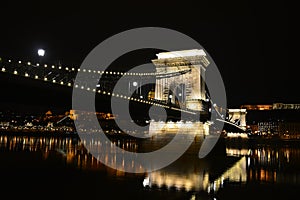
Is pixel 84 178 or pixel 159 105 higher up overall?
pixel 159 105

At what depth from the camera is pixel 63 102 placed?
20.9m

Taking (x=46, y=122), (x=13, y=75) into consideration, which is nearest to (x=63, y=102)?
(x=13, y=75)

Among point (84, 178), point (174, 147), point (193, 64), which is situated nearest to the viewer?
point (84, 178)

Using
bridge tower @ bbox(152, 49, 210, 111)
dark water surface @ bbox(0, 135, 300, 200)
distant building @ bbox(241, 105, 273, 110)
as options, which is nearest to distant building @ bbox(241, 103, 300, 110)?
distant building @ bbox(241, 105, 273, 110)

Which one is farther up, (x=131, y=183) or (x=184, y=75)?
(x=184, y=75)

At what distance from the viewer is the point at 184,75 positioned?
41000 mm

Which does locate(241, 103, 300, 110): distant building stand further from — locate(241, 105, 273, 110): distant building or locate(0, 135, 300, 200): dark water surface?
locate(0, 135, 300, 200): dark water surface

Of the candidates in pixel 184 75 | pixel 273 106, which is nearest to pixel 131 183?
pixel 184 75

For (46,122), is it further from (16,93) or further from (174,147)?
(16,93)

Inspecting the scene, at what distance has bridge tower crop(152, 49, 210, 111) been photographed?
39.6m

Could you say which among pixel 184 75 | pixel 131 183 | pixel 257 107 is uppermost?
pixel 184 75

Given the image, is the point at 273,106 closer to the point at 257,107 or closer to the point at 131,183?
the point at 257,107

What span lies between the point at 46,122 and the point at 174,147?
5385cm

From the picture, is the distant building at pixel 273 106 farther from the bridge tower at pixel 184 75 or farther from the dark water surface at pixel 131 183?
the dark water surface at pixel 131 183
